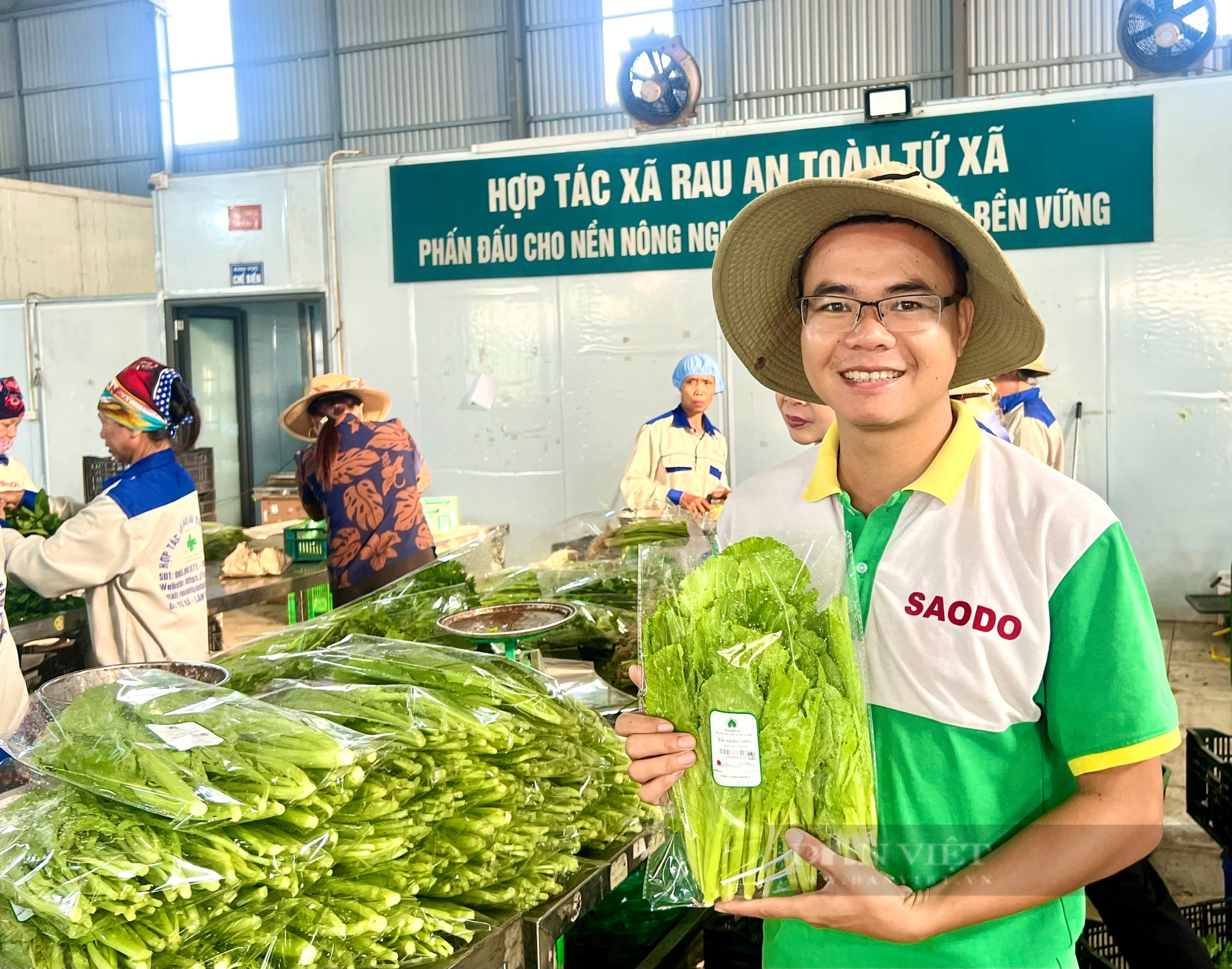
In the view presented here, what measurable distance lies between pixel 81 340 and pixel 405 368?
307cm

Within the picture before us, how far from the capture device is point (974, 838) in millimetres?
1181

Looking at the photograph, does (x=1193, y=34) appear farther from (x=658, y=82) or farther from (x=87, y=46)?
(x=87, y=46)

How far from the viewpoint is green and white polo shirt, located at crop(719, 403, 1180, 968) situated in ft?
3.63

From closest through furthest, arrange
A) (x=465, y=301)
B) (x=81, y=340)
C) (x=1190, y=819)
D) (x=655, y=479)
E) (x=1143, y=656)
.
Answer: (x=1143, y=656), (x=1190, y=819), (x=655, y=479), (x=465, y=301), (x=81, y=340)

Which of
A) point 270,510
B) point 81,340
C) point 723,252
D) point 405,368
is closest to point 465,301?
point 405,368

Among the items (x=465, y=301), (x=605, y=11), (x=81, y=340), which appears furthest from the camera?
(x=605, y=11)

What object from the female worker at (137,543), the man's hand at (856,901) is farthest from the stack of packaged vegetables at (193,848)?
the female worker at (137,543)

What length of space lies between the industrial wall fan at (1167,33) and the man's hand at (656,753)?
5756mm

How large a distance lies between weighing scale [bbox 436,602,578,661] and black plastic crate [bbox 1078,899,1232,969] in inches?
59.6

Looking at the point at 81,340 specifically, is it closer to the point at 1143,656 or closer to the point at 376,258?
the point at 376,258

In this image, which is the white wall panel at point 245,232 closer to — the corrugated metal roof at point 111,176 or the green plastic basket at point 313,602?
the green plastic basket at point 313,602

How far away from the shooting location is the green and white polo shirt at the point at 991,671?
111cm

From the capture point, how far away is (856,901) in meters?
1.11

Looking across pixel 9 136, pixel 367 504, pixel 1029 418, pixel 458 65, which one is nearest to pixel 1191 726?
pixel 1029 418
